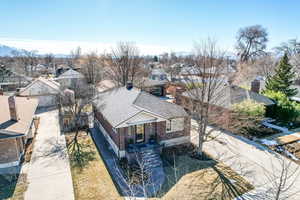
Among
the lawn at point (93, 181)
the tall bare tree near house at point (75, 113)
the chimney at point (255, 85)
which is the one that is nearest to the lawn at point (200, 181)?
the lawn at point (93, 181)

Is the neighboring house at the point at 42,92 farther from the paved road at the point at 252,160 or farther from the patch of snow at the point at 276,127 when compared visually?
the patch of snow at the point at 276,127

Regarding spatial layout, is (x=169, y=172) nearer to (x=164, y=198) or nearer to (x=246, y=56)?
(x=164, y=198)

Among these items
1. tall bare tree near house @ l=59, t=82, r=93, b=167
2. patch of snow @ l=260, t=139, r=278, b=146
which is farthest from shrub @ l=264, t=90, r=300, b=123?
tall bare tree near house @ l=59, t=82, r=93, b=167

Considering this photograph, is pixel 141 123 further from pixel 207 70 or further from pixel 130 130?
pixel 207 70

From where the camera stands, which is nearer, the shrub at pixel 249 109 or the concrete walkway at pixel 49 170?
the concrete walkway at pixel 49 170

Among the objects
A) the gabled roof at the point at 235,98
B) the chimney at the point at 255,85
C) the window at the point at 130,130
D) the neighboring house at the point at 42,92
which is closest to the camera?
the window at the point at 130,130

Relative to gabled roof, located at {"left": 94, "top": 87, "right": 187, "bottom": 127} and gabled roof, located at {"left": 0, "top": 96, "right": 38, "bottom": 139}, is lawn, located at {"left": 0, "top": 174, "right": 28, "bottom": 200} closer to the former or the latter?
gabled roof, located at {"left": 0, "top": 96, "right": 38, "bottom": 139}

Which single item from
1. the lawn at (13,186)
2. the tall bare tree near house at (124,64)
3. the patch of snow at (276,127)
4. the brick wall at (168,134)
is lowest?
the lawn at (13,186)

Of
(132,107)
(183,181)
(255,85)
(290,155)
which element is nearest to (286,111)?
(255,85)
